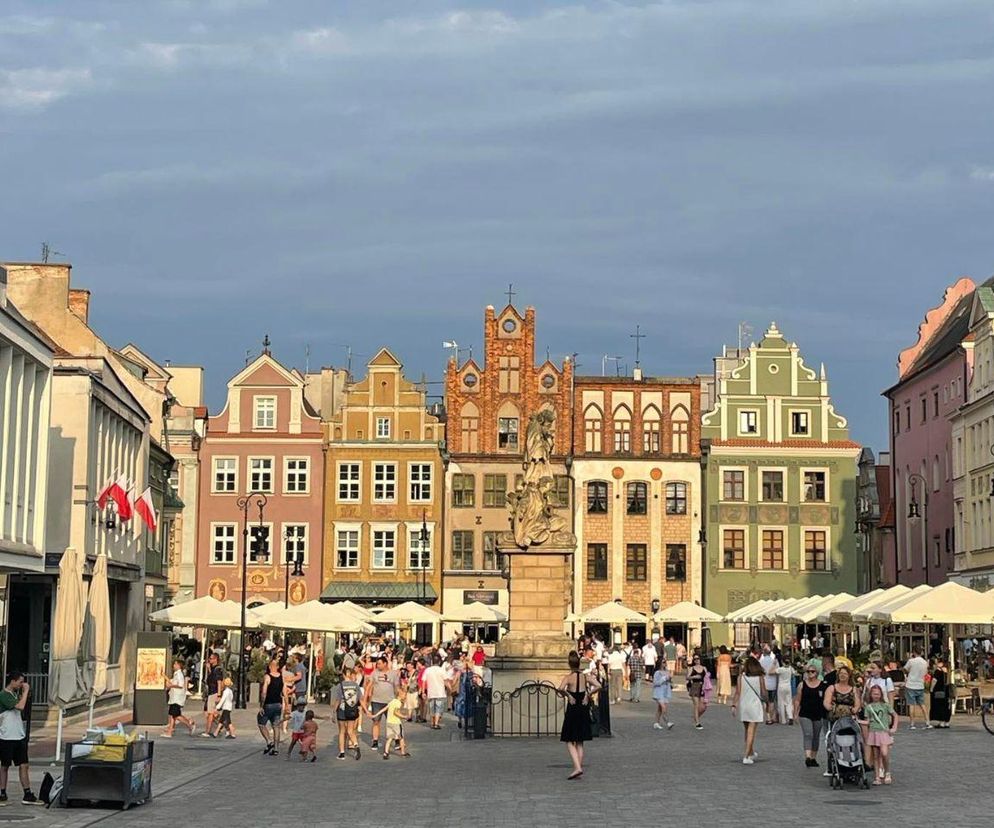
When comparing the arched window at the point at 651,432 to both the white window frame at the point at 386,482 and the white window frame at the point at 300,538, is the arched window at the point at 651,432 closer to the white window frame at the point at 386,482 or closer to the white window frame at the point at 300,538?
the white window frame at the point at 386,482

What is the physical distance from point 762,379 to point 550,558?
47091 millimetres

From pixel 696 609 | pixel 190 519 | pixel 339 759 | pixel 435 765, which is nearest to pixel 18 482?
pixel 339 759

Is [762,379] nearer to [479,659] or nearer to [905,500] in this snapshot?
[905,500]

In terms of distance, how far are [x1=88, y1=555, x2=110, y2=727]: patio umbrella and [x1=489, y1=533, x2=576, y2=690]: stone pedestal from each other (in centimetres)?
892

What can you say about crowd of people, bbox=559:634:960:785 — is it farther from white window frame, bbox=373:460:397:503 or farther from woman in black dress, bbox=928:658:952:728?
white window frame, bbox=373:460:397:503

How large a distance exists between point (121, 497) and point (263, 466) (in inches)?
1565

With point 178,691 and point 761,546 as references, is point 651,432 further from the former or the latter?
point 178,691

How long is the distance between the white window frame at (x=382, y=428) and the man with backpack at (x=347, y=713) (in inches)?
1907

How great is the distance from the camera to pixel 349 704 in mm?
28172

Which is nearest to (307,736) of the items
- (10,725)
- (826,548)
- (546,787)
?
(546,787)

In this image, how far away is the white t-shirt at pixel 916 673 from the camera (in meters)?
36.9

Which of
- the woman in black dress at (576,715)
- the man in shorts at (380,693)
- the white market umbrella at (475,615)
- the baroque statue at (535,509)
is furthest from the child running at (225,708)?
the white market umbrella at (475,615)

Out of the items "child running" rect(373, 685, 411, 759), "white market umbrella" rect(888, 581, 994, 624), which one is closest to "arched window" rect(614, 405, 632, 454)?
"white market umbrella" rect(888, 581, 994, 624)

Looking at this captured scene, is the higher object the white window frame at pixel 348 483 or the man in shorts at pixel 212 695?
the white window frame at pixel 348 483
